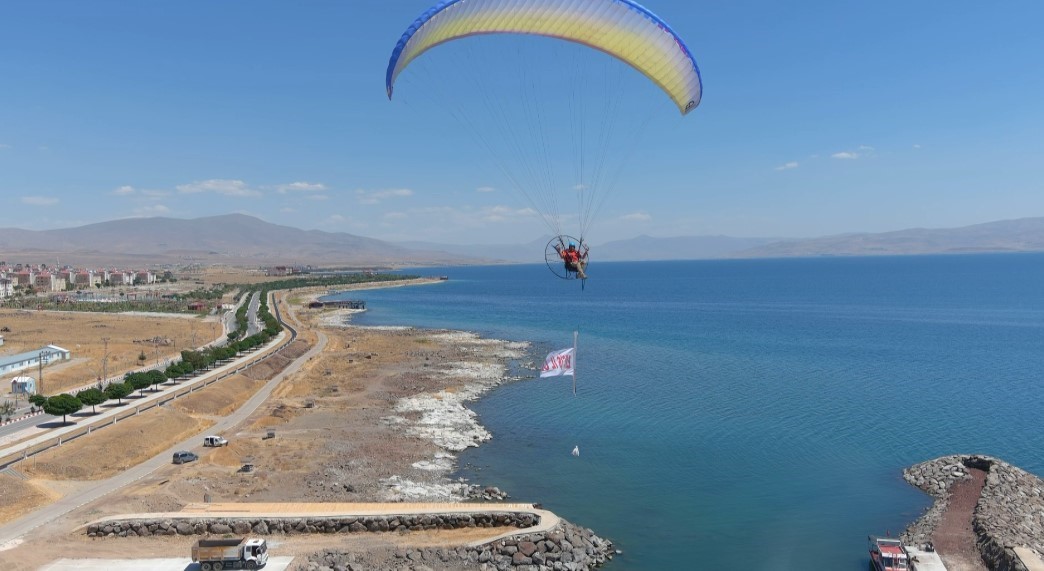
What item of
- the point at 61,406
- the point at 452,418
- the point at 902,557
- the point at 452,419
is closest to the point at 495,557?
the point at 902,557

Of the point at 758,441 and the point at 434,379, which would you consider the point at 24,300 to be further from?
the point at 758,441

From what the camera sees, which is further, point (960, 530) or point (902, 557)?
point (960, 530)

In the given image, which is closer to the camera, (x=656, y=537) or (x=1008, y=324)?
(x=656, y=537)

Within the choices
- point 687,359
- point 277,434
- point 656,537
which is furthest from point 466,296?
point 656,537

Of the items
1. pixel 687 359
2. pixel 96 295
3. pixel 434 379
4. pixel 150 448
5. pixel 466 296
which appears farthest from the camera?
pixel 466 296

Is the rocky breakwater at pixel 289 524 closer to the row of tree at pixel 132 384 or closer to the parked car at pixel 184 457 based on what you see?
the parked car at pixel 184 457

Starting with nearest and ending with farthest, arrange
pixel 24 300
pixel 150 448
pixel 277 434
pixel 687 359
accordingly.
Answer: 1. pixel 150 448
2. pixel 277 434
3. pixel 687 359
4. pixel 24 300

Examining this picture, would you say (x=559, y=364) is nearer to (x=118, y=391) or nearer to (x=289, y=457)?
(x=289, y=457)

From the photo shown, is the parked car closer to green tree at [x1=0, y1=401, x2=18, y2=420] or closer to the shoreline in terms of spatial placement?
the shoreline
